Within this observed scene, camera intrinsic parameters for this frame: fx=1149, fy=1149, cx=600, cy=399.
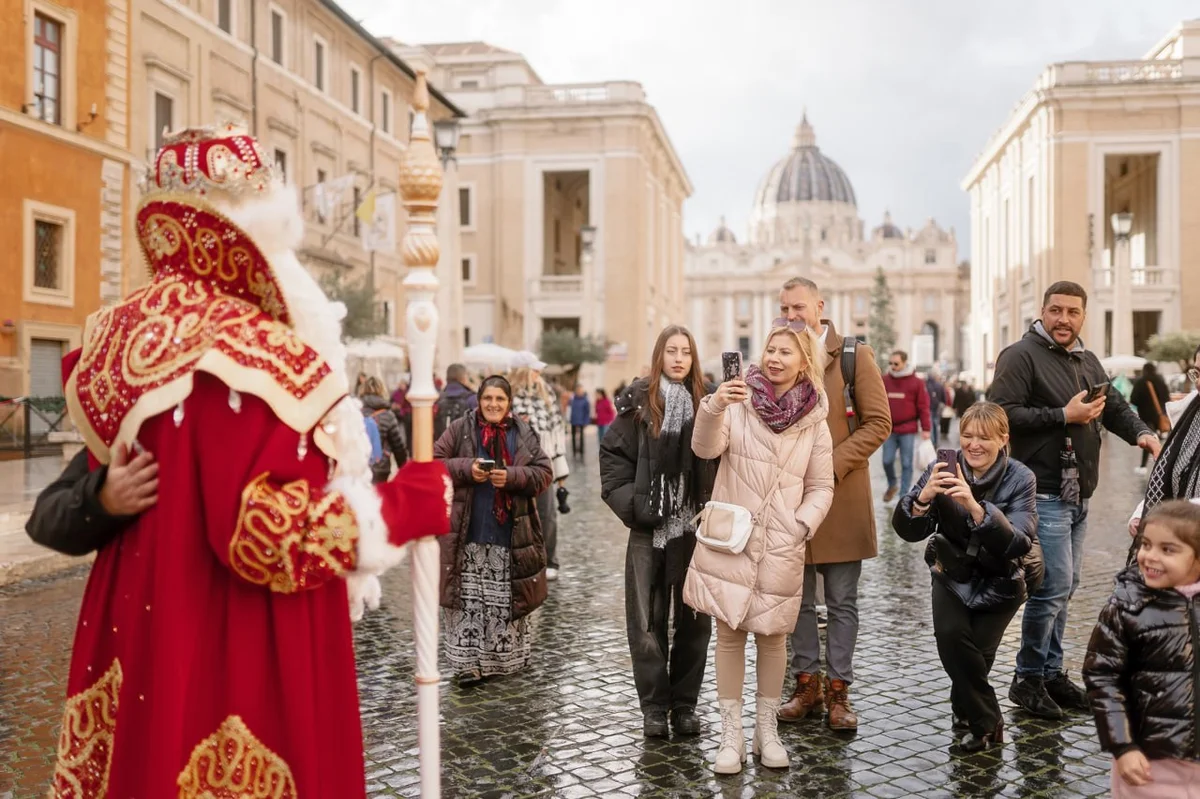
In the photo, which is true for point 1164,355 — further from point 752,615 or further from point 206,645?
point 206,645

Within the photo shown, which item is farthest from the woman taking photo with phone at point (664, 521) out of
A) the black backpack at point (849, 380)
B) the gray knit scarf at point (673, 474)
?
the black backpack at point (849, 380)

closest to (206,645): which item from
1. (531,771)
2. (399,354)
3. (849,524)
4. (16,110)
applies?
(531,771)

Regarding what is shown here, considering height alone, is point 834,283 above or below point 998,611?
above

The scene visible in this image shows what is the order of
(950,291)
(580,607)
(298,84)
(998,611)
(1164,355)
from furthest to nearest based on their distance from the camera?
(950,291) < (1164,355) < (298,84) < (580,607) < (998,611)

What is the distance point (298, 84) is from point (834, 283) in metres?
110

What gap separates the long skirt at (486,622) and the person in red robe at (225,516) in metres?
3.51

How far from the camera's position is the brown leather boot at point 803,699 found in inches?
220

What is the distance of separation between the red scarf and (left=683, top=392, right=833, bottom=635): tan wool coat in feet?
6.13

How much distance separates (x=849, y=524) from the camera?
562cm

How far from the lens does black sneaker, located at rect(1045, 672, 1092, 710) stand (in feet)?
18.8

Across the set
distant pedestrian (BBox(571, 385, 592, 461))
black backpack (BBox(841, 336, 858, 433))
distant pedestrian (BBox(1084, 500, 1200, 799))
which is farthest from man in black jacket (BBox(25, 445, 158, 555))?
distant pedestrian (BBox(571, 385, 592, 461))

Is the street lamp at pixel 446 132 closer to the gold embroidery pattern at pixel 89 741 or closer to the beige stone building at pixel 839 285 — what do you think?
the gold embroidery pattern at pixel 89 741

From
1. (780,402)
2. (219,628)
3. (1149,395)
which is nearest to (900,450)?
(1149,395)

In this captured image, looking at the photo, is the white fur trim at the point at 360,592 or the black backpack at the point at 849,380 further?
the black backpack at the point at 849,380
